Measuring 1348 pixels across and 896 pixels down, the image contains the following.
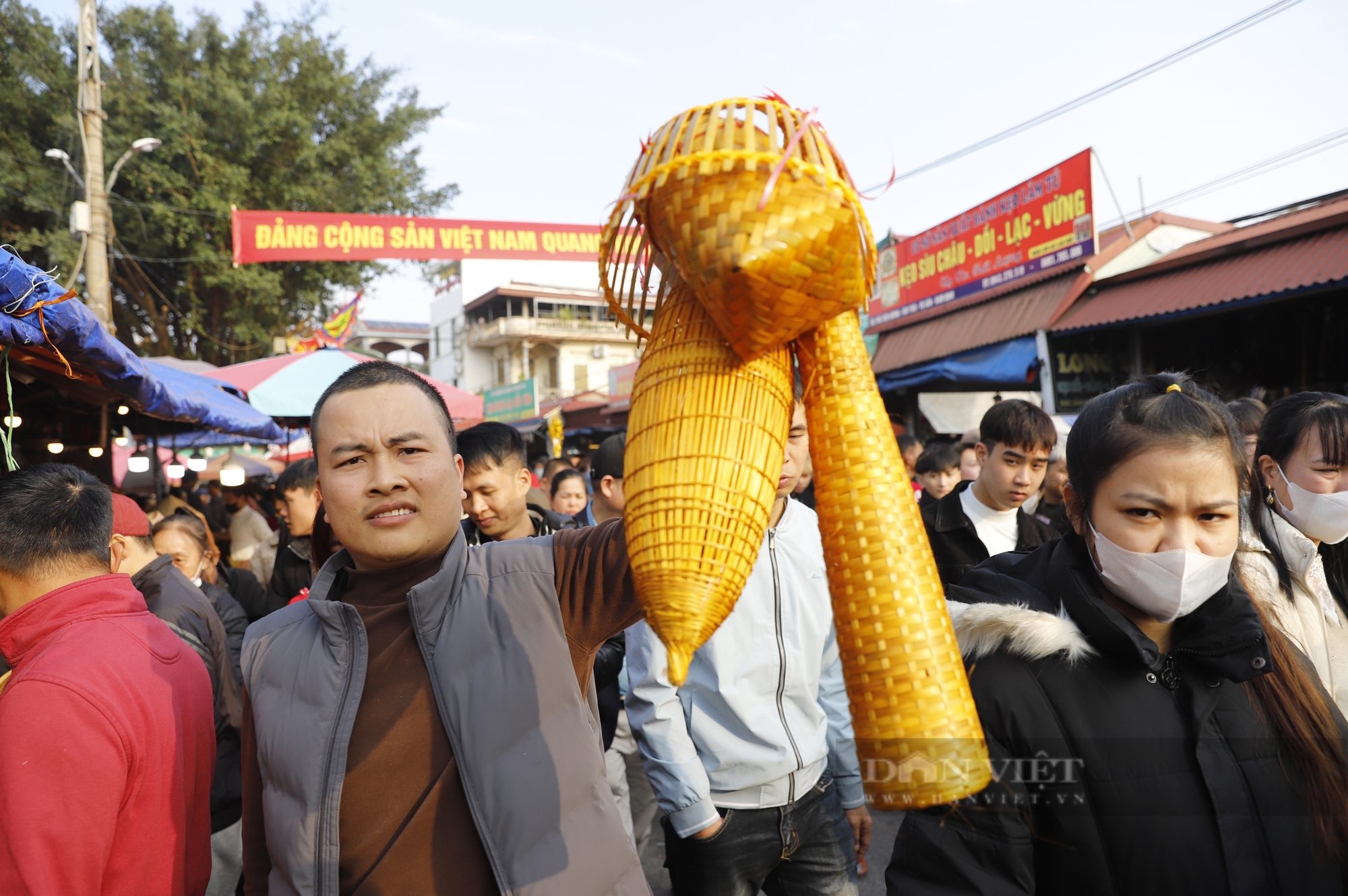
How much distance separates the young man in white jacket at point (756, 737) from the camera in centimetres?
223

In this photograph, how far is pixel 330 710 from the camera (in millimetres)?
1339

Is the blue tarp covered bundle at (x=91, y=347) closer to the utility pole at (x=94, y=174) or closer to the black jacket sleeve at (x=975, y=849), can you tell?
the black jacket sleeve at (x=975, y=849)

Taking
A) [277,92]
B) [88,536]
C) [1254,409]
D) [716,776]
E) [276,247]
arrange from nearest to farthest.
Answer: [88,536] < [716,776] < [1254,409] < [276,247] < [277,92]

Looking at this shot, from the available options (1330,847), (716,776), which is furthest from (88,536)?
(1330,847)

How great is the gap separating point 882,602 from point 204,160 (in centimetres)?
1585

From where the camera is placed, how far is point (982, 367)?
9109 mm

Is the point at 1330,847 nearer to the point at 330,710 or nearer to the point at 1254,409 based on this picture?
the point at 330,710

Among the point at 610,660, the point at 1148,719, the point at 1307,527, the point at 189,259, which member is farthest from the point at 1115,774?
the point at 189,259

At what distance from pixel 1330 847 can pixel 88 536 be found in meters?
2.78


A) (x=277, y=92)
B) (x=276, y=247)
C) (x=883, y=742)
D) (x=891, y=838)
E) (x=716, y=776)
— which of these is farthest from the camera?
(x=277, y=92)

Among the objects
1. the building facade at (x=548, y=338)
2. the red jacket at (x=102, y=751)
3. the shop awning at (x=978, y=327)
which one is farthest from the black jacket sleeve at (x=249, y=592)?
the building facade at (x=548, y=338)

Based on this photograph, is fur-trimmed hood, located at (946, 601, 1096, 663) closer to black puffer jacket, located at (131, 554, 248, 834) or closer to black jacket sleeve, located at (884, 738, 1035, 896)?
black jacket sleeve, located at (884, 738, 1035, 896)

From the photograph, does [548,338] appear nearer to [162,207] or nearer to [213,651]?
[162,207]

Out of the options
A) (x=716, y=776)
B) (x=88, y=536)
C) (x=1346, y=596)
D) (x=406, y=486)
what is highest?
(x=406, y=486)
